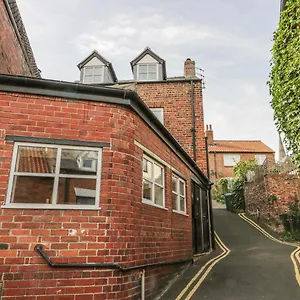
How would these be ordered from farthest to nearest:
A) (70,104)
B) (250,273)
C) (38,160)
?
(250,273) → (70,104) → (38,160)

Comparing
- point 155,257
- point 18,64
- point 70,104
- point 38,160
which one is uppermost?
point 18,64

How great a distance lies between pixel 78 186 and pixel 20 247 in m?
1.43

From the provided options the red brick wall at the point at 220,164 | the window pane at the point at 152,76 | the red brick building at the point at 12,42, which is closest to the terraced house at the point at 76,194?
the red brick building at the point at 12,42

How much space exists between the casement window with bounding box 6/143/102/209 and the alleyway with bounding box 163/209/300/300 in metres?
3.31

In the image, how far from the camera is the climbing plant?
849 centimetres

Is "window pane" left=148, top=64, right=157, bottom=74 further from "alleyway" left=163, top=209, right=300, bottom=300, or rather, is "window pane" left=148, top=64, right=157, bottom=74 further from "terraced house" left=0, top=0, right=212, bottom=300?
"alleyway" left=163, top=209, right=300, bottom=300

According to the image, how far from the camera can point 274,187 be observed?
62.0 ft

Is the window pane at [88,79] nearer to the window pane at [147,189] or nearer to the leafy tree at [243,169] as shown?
the window pane at [147,189]

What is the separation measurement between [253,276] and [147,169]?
4.36 m

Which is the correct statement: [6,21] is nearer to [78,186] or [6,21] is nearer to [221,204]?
[78,186]

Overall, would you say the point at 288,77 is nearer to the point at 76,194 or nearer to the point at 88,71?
the point at 76,194

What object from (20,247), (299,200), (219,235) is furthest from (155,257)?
(299,200)

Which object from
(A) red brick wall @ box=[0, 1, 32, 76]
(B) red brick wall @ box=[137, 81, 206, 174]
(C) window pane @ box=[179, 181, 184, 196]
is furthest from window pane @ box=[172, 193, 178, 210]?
(A) red brick wall @ box=[0, 1, 32, 76]

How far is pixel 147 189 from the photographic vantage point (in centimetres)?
696
